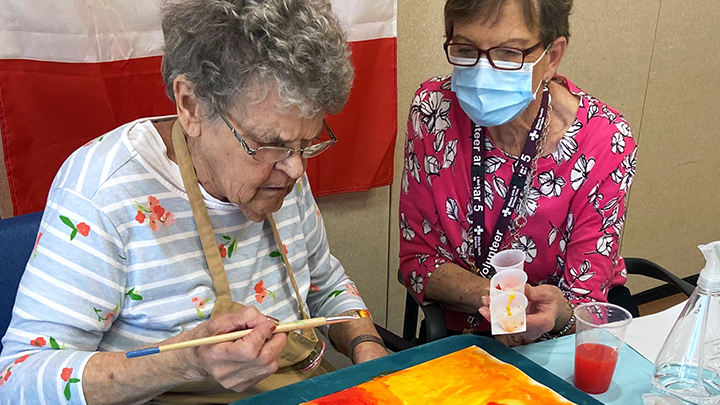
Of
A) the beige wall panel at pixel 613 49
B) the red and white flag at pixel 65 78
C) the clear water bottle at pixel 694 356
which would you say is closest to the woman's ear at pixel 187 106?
the red and white flag at pixel 65 78

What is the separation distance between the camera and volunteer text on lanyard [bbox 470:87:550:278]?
1846 millimetres

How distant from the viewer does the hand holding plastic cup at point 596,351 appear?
1.31m

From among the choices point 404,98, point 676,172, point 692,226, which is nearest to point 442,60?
point 404,98

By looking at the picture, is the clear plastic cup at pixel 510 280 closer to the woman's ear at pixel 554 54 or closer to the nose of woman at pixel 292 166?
the nose of woman at pixel 292 166

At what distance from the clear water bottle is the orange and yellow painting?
0.24 metres

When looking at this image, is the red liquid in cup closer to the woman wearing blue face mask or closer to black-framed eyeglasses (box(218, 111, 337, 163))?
the woman wearing blue face mask

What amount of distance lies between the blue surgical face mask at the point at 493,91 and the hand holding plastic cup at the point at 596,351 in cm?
64

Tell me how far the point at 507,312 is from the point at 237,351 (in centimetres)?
58

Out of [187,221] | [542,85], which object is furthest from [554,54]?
[187,221]

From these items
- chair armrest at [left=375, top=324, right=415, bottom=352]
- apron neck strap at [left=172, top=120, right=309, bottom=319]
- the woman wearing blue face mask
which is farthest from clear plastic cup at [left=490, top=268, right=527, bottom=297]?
apron neck strap at [left=172, top=120, right=309, bottom=319]

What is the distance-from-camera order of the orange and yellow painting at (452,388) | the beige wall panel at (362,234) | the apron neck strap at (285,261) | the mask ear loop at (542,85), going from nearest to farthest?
the orange and yellow painting at (452,388) < the apron neck strap at (285,261) < the mask ear loop at (542,85) < the beige wall panel at (362,234)

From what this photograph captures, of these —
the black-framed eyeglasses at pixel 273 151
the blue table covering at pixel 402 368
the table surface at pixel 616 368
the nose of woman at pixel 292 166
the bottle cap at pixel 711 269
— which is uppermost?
the black-framed eyeglasses at pixel 273 151

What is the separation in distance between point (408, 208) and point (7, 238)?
1.12 metres

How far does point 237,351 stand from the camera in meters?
1.18
